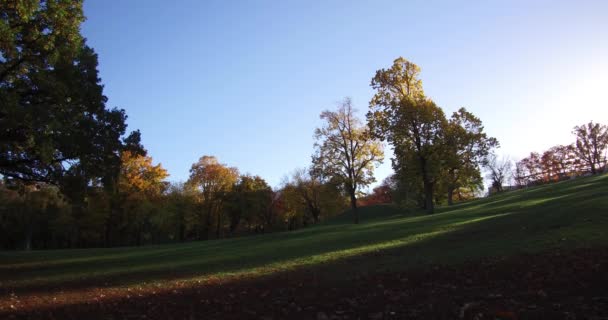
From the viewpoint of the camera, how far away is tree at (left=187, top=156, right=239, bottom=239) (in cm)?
7131

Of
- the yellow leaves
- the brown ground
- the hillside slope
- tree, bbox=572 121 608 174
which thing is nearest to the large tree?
the hillside slope

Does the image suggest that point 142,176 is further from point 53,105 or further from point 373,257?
point 373,257

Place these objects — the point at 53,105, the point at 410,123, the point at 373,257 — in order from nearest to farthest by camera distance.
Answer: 1. the point at 373,257
2. the point at 53,105
3. the point at 410,123

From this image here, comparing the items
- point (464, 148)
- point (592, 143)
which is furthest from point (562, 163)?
point (464, 148)

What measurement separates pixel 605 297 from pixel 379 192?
112m

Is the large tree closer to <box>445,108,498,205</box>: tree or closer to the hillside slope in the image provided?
the hillside slope

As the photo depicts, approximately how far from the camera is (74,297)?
11859mm

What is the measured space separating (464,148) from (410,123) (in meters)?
5.82

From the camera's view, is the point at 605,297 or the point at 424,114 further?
the point at 424,114

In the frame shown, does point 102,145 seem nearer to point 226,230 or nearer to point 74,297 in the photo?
point 74,297

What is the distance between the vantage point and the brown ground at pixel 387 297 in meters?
6.77

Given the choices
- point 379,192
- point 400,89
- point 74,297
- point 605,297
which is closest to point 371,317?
point 605,297

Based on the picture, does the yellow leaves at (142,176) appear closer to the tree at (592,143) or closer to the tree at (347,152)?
the tree at (347,152)

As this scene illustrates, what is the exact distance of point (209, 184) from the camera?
236ft
